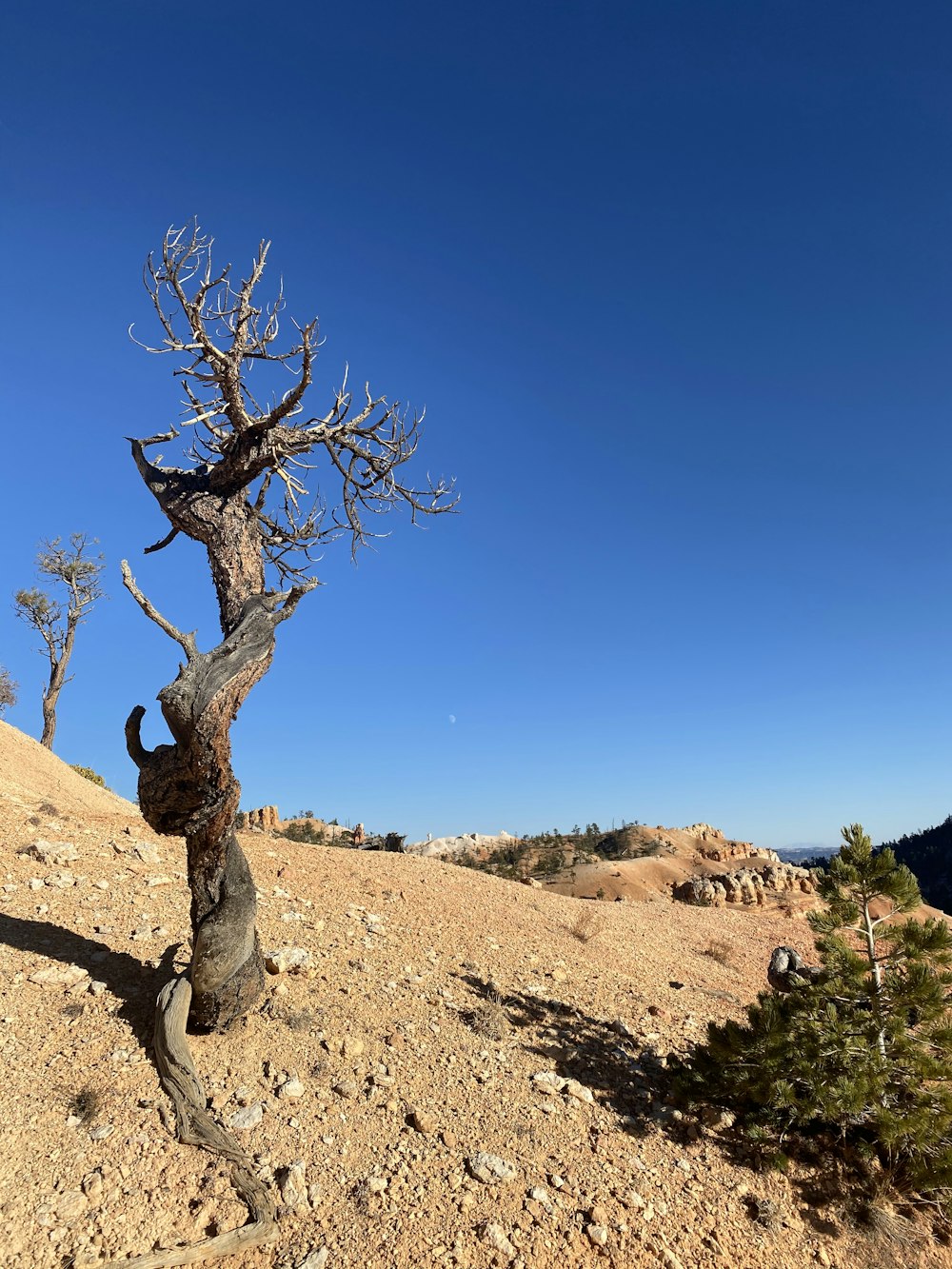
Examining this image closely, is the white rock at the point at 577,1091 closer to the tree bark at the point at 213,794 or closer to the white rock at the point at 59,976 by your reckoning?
the tree bark at the point at 213,794

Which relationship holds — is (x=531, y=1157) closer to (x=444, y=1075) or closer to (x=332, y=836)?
(x=444, y=1075)

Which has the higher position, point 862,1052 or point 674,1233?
point 862,1052

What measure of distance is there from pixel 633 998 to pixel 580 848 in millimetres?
31272

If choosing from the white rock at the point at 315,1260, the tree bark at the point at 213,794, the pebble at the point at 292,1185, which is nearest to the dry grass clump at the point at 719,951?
the tree bark at the point at 213,794

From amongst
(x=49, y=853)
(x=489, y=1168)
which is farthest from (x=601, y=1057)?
(x=49, y=853)

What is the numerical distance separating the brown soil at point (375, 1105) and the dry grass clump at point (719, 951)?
9.66ft

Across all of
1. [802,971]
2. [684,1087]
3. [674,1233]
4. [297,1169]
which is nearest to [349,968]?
[297,1169]

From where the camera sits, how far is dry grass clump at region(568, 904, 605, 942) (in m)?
11.0

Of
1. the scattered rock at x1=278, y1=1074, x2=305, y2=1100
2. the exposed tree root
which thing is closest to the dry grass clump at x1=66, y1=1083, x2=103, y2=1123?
the exposed tree root

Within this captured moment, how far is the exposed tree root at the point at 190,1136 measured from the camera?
12.9 ft

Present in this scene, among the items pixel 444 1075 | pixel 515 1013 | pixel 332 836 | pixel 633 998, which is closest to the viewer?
pixel 444 1075

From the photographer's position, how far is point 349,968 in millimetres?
7520

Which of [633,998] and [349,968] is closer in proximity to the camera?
[349,968]

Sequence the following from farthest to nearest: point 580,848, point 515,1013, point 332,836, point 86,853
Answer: point 580,848 < point 332,836 < point 86,853 < point 515,1013
